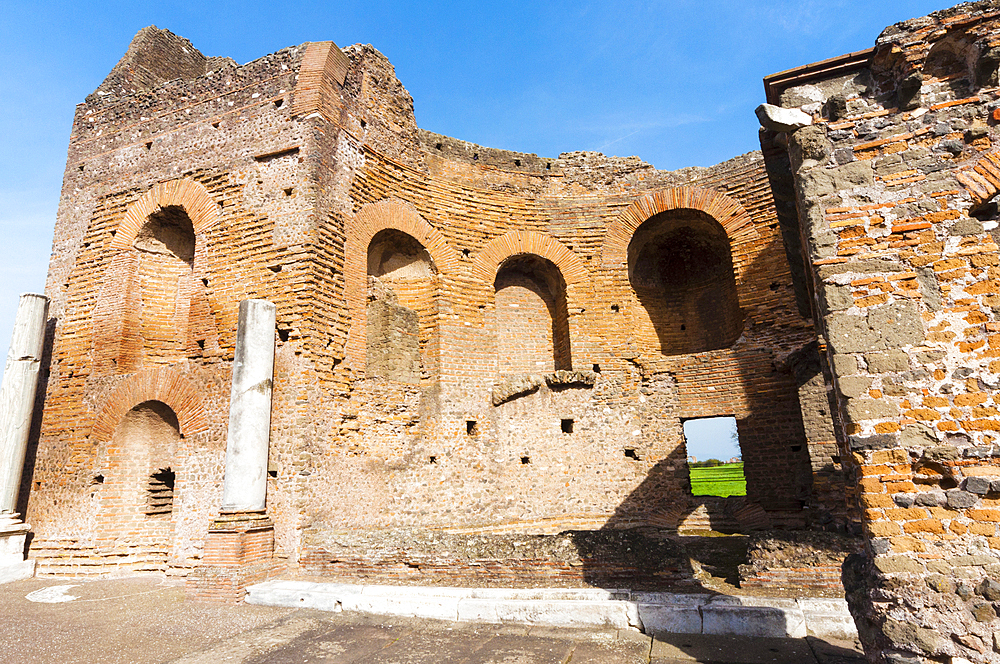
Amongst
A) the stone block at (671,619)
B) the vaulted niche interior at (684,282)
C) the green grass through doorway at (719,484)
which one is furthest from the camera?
the green grass through doorway at (719,484)

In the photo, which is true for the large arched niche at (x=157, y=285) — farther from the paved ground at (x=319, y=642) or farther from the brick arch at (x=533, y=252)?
the brick arch at (x=533, y=252)

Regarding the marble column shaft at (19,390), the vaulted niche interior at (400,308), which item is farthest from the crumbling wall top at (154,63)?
the vaulted niche interior at (400,308)

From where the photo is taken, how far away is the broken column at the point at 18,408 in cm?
859

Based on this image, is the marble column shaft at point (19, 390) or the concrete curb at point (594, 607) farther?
the marble column shaft at point (19, 390)

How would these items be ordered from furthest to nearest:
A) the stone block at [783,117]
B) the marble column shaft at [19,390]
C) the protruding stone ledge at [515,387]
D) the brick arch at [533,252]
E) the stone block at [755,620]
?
1. the brick arch at [533,252]
2. the protruding stone ledge at [515,387]
3. the marble column shaft at [19,390]
4. the stone block at [755,620]
5. the stone block at [783,117]

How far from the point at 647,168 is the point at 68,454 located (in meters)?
12.0

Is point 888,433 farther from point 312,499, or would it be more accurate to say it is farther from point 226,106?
point 226,106

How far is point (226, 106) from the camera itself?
32.0 ft

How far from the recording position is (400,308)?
1001 centimetres

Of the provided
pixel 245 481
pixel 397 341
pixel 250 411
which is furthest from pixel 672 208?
pixel 245 481

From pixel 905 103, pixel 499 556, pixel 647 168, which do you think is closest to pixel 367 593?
pixel 499 556

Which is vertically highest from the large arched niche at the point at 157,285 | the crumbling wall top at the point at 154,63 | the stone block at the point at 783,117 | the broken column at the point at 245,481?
the crumbling wall top at the point at 154,63

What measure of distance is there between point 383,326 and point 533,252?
3.45m

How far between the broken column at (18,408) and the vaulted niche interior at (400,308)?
5783 millimetres
